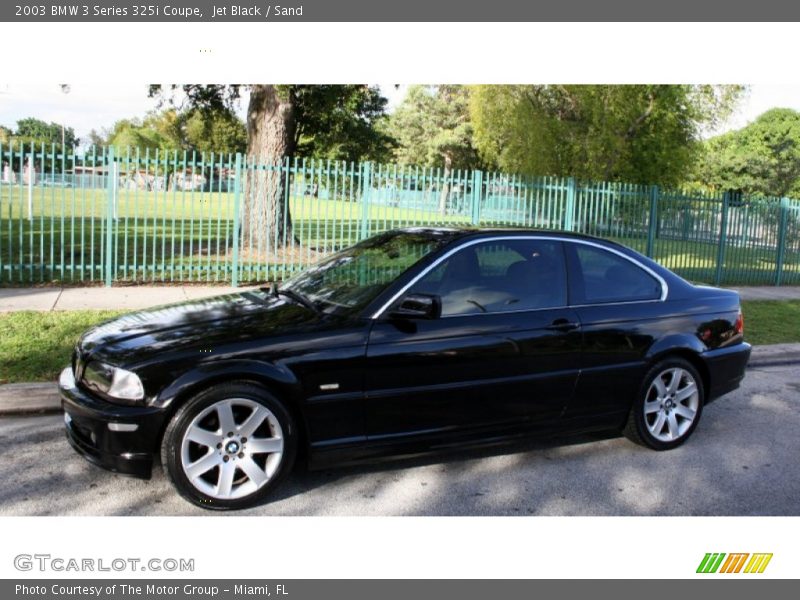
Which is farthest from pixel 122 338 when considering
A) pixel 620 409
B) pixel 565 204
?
pixel 565 204

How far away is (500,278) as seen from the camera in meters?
4.94

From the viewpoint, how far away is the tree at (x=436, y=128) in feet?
207

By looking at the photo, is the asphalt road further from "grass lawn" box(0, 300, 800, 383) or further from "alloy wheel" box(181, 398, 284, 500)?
"grass lawn" box(0, 300, 800, 383)

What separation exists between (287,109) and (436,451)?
11079 millimetres

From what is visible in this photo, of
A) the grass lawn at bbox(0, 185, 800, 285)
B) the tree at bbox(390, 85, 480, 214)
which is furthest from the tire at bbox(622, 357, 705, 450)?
the tree at bbox(390, 85, 480, 214)

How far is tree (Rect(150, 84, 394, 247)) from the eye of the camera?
13.4m

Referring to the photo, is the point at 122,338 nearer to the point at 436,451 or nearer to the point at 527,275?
the point at 436,451

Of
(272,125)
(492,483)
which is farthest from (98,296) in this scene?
(492,483)

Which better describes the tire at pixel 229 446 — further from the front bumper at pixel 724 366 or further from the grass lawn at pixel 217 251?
the grass lawn at pixel 217 251

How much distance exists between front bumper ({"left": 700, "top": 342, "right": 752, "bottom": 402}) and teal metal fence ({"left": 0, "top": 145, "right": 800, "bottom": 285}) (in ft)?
14.2

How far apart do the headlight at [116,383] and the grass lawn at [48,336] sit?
8.05 feet

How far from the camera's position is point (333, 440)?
14.2 ft

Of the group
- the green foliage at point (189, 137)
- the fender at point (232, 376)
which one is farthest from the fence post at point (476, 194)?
the green foliage at point (189, 137)

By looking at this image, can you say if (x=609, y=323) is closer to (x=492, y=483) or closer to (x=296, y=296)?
(x=492, y=483)
